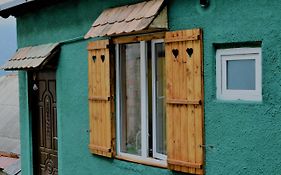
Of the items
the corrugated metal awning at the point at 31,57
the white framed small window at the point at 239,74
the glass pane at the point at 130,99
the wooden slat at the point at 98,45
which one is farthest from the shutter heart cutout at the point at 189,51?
the corrugated metal awning at the point at 31,57

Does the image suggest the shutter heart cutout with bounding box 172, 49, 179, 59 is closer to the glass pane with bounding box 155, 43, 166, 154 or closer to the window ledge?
the glass pane with bounding box 155, 43, 166, 154

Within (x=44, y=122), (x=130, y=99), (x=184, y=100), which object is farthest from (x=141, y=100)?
(x=44, y=122)

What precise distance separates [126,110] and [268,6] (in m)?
2.64

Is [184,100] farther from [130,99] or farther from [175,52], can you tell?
[130,99]

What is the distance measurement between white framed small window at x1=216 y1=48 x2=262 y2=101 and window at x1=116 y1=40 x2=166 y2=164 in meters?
0.96

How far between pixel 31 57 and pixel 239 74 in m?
4.29

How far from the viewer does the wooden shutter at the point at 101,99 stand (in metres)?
6.44

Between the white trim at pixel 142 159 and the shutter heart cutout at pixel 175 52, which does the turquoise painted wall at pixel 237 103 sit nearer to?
the white trim at pixel 142 159

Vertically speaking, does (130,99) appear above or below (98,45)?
below

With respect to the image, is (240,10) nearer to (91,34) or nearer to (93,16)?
(91,34)

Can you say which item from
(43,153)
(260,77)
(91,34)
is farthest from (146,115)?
(43,153)

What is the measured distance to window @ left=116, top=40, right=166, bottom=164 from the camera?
5.92 meters

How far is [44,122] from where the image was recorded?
8750 millimetres

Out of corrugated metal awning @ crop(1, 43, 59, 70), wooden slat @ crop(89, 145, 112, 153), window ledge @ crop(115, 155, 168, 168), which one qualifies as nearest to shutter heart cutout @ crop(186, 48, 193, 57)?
window ledge @ crop(115, 155, 168, 168)
